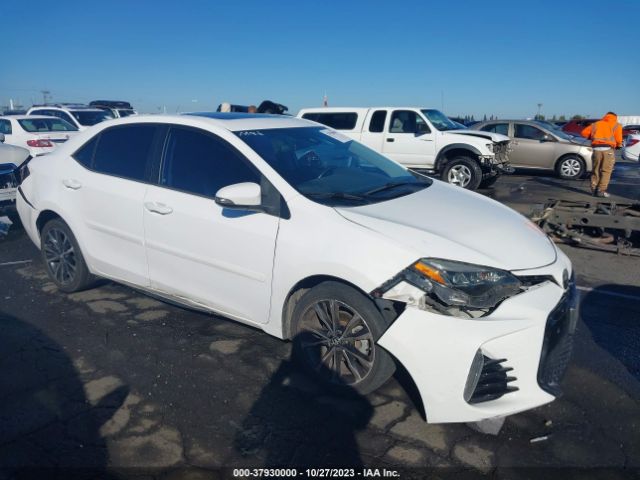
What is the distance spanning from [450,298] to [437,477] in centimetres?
86

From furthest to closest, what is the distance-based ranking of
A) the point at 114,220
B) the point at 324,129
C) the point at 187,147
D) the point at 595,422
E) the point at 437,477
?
the point at 324,129 < the point at 114,220 < the point at 187,147 < the point at 595,422 < the point at 437,477

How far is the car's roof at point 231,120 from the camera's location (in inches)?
145

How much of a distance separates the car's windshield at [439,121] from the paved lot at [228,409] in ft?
25.6

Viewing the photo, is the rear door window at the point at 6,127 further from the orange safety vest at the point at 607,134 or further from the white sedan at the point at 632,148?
the white sedan at the point at 632,148

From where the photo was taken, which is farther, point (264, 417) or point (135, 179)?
point (135, 179)

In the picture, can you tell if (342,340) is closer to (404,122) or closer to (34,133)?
(404,122)

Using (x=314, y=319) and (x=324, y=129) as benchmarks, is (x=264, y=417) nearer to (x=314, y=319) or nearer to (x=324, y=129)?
(x=314, y=319)

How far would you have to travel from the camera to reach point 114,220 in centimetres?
394

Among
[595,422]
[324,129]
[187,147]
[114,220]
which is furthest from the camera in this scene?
[324,129]

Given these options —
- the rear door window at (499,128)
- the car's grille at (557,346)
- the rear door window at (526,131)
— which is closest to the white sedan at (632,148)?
the rear door window at (526,131)

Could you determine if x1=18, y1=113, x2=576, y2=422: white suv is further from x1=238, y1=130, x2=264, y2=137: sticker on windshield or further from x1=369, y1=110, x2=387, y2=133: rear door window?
x1=369, y1=110, x2=387, y2=133: rear door window

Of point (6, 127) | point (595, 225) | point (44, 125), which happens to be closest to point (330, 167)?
point (595, 225)

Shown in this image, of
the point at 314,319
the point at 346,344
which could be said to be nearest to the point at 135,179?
the point at 314,319

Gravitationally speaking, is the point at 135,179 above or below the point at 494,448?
above
